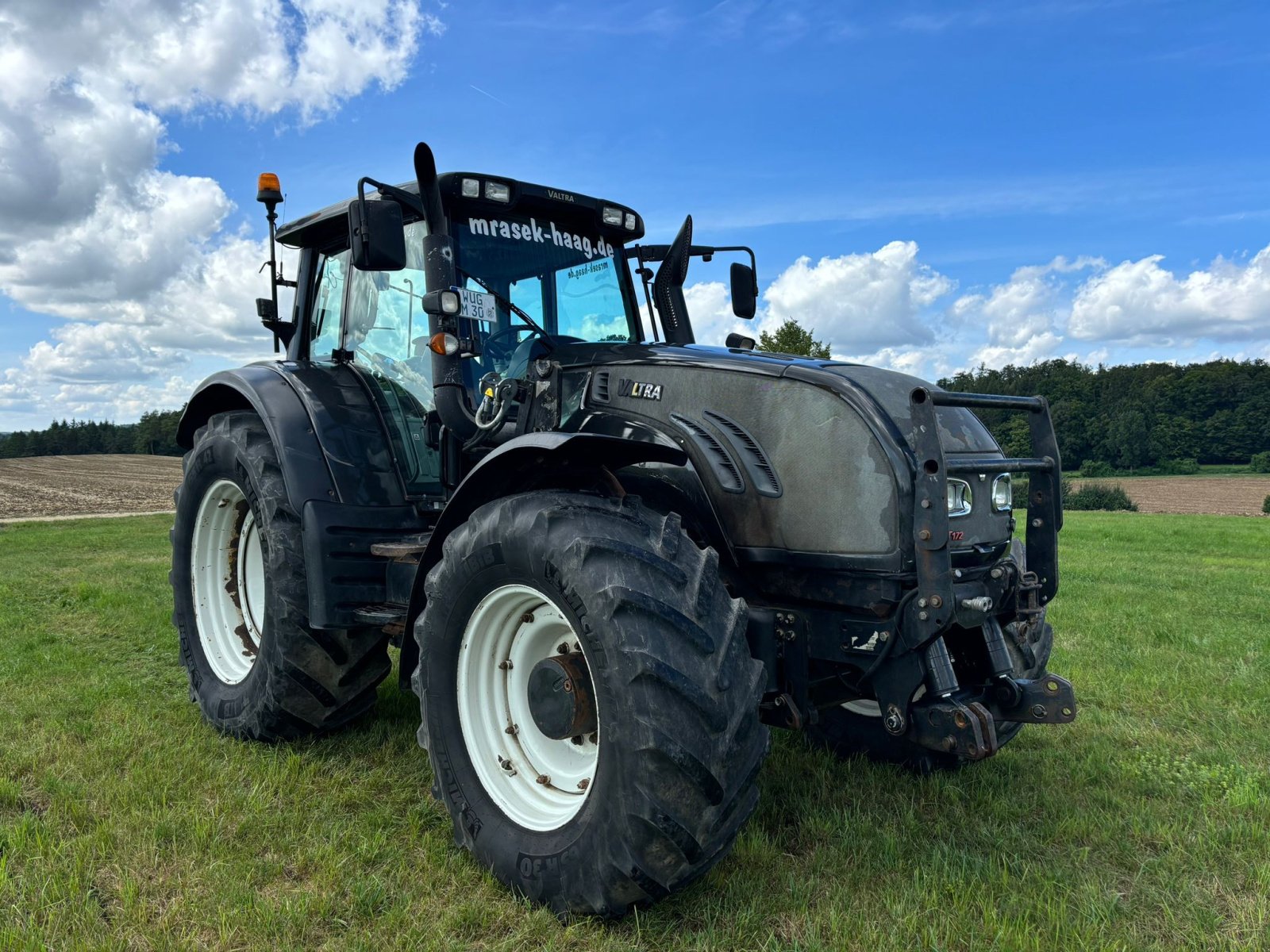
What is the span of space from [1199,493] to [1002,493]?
127 feet

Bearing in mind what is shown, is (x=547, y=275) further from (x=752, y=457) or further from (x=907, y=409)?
(x=907, y=409)

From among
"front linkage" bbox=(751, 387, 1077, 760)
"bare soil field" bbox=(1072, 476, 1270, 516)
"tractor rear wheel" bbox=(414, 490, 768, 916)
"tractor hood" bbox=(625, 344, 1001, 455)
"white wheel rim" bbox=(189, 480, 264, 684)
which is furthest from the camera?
"bare soil field" bbox=(1072, 476, 1270, 516)

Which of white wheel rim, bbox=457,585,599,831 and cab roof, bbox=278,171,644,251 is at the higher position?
cab roof, bbox=278,171,644,251

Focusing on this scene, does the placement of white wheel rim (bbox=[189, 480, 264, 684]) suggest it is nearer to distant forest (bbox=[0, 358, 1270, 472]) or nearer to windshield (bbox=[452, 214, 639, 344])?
windshield (bbox=[452, 214, 639, 344])

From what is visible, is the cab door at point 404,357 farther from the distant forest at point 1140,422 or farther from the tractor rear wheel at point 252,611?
the distant forest at point 1140,422

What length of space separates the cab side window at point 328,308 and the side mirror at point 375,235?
1.26m

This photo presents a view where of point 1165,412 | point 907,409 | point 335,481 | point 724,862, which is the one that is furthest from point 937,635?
point 1165,412

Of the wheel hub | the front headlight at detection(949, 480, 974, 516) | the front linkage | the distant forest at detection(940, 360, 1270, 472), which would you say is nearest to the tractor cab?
the wheel hub

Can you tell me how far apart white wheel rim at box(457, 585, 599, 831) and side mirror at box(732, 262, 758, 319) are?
7.71 ft

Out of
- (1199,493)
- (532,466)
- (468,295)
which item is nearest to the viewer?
(532,466)

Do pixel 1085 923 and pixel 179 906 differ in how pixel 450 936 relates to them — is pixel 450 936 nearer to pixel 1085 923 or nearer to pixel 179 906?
pixel 179 906

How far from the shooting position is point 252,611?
493 centimetres

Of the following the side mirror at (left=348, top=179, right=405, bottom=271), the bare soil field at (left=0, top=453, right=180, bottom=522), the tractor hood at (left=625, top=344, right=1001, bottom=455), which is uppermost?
the side mirror at (left=348, top=179, right=405, bottom=271)

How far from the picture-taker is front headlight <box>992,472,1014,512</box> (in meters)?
3.36
